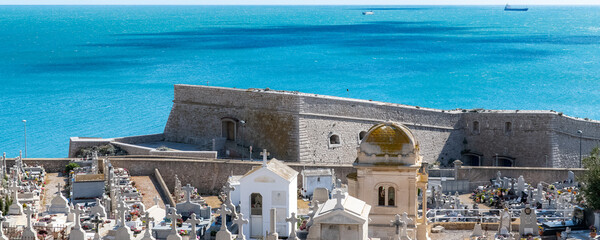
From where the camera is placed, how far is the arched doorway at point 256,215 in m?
22.8

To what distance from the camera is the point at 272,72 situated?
103125mm

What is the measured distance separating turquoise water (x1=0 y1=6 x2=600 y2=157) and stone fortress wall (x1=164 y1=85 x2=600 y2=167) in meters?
21.9

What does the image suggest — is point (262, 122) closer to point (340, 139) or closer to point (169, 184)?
point (340, 139)

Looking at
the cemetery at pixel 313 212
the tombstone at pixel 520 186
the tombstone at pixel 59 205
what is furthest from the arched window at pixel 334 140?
the tombstone at pixel 59 205

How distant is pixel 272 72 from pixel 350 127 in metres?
59.0

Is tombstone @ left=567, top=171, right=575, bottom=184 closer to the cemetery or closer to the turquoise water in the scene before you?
the cemetery

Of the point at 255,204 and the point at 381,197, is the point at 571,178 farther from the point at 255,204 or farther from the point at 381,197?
the point at 381,197

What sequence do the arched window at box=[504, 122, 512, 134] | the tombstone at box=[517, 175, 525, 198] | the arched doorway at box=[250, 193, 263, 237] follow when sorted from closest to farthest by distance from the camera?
the arched doorway at box=[250, 193, 263, 237] < the tombstone at box=[517, 175, 525, 198] < the arched window at box=[504, 122, 512, 134]

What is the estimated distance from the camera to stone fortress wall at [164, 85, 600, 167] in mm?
43875

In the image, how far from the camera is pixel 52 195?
3105cm

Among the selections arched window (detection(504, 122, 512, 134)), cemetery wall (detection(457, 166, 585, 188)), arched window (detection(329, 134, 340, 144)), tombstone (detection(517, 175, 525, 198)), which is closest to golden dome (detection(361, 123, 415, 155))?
tombstone (detection(517, 175, 525, 198))

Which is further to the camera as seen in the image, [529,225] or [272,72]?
[272,72]

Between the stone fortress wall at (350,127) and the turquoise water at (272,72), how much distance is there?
2194cm

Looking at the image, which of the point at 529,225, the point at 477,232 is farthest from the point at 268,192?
the point at 529,225
